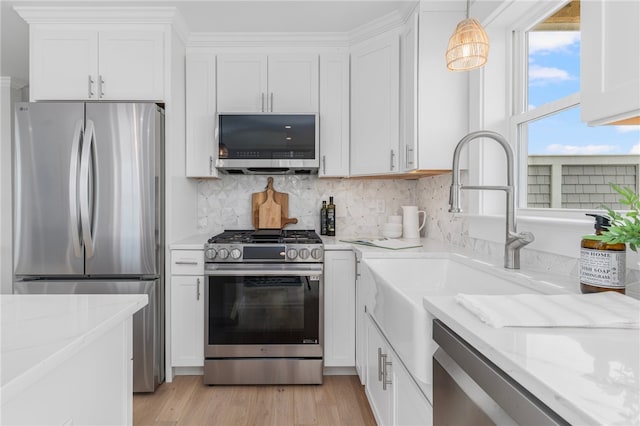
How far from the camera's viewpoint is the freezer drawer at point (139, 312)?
233 centimetres

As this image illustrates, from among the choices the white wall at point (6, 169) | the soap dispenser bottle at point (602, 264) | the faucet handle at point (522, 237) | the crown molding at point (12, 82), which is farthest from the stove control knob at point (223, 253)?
the crown molding at point (12, 82)

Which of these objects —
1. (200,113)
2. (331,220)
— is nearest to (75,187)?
(200,113)

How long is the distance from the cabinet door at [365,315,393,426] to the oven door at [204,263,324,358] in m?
0.46

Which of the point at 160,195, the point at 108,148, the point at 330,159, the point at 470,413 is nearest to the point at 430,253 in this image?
the point at 330,159

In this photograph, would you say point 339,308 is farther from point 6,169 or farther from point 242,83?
point 6,169

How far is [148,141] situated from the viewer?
92.0 inches

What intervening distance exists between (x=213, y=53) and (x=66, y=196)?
56.2 inches

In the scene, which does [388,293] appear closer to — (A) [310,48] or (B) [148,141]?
(B) [148,141]

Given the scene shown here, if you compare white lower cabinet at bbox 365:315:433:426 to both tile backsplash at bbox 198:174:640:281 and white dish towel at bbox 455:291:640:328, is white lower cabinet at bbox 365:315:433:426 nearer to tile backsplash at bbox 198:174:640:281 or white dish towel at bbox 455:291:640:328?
white dish towel at bbox 455:291:640:328

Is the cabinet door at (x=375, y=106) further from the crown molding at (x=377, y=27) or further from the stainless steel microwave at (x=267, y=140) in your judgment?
the stainless steel microwave at (x=267, y=140)

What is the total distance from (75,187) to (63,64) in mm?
886

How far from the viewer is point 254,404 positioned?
87.8 inches

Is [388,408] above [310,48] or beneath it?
beneath

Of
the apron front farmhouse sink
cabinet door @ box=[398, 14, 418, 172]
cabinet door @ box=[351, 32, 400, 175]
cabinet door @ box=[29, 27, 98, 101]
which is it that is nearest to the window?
the apron front farmhouse sink
